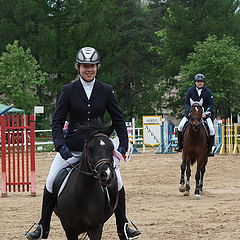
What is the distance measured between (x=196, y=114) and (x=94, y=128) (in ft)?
28.2

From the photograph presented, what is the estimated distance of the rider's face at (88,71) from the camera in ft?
24.0

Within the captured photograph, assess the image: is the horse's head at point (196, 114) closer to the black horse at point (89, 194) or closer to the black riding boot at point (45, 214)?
the black riding boot at point (45, 214)

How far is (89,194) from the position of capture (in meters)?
6.93

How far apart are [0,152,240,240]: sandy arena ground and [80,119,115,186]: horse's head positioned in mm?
3043

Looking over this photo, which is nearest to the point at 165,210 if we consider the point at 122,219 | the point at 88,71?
the point at 122,219

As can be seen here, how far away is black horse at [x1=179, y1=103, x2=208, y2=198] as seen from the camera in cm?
1521

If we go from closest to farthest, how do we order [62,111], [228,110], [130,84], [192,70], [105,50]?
1. [62,111]
2. [192,70]
3. [228,110]
4. [105,50]
5. [130,84]

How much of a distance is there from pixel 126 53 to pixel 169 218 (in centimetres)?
5015

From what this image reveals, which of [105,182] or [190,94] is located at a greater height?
[190,94]

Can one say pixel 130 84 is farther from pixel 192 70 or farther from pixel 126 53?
pixel 192 70

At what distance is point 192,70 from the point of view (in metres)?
48.3

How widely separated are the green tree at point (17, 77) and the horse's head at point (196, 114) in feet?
112

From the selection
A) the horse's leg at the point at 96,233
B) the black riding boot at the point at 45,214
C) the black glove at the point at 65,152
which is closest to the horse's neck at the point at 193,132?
the black riding boot at the point at 45,214

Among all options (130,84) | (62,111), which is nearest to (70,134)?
(62,111)
